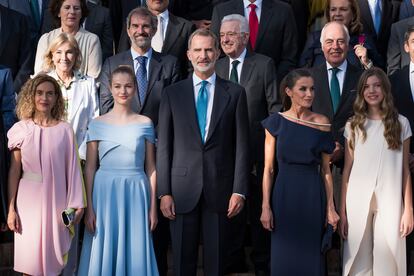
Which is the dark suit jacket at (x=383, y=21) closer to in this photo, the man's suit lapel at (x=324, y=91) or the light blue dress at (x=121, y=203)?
the man's suit lapel at (x=324, y=91)

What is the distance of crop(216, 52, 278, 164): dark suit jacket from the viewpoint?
841 centimetres

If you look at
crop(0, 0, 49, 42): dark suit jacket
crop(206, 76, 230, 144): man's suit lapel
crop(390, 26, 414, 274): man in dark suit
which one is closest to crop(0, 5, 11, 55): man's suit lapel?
crop(0, 0, 49, 42): dark suit jacket

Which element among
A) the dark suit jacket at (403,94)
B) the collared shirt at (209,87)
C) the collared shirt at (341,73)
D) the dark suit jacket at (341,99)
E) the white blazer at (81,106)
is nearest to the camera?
the collared shirt at (209,87)

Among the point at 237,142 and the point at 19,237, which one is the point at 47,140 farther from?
the point at 237,142

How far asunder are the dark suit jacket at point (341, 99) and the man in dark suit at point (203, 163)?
95 centimetres

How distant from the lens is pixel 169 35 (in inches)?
372

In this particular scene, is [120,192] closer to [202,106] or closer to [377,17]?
[202,106]

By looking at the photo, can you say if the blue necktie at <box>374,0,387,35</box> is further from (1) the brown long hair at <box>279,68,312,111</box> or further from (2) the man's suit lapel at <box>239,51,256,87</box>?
(1) the brown long hair at <box>279,68,312,111</box>

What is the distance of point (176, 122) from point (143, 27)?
121cm

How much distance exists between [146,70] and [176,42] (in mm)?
975

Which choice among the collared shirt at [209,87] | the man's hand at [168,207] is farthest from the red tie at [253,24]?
the man's hand at [168,207]

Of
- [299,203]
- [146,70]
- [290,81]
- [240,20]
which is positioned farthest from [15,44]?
[299,203]

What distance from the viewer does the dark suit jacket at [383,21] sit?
997 centimetres

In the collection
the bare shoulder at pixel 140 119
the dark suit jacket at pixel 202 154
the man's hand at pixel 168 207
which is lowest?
the man's hand at pixel 168 207
